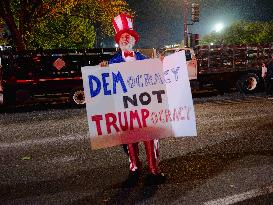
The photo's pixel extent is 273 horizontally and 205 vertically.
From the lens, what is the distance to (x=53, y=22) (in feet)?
101

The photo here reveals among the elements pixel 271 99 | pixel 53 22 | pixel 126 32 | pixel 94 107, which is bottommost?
pixel 271 99

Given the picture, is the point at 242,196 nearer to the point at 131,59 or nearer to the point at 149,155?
the point at 149,155

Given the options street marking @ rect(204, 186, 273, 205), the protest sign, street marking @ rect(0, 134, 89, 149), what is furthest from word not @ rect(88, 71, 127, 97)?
street marking @ rect(0, 134, 89, 149)

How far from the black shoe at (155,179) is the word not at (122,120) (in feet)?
2.20

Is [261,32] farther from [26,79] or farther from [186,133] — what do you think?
[186,133]

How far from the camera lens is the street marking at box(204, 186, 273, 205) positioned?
496 cm

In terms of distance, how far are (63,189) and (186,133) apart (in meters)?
1.75

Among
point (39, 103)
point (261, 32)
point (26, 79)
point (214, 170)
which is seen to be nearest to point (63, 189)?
point (214, 170)

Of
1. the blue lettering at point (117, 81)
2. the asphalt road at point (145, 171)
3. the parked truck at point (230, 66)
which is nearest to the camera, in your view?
the asphalt road at point (145, 171)

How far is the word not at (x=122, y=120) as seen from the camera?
5.70m

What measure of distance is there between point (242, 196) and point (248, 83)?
572 inches

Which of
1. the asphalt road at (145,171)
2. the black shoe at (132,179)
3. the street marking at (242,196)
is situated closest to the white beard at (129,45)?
the black shoe at (132,179)

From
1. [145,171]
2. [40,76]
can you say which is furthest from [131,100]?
[40,76]

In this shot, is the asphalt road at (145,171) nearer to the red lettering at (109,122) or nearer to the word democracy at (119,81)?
the red lettering at (109,122)
